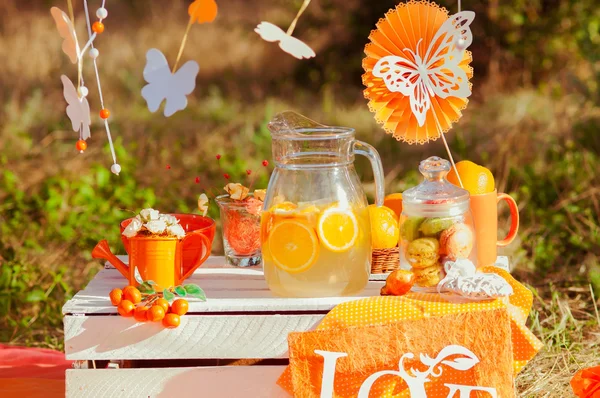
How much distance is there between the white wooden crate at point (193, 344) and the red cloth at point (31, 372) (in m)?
0.46

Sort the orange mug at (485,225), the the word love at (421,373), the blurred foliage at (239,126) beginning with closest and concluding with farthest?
the the word love at (421,373)
the orange mug at (485,225)
the blurred foliage at (239,126)

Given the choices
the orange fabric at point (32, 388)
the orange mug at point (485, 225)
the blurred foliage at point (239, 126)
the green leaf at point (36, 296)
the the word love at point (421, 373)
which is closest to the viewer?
the the word love at point (421, 373)

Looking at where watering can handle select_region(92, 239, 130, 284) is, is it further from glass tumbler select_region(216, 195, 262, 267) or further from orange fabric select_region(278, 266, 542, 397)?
orange fabric select_region(278, 266, 542, 397)

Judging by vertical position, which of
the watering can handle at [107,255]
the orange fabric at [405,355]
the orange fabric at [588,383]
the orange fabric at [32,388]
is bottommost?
the orange fabric at [32,388]

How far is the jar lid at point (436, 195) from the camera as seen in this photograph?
1.56 m

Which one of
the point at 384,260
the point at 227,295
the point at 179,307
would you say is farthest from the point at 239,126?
the point at 179,307

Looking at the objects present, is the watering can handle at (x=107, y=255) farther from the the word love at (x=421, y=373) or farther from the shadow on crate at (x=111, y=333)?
the the word love at (x=421, y=373)

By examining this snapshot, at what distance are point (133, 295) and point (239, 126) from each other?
3.45m

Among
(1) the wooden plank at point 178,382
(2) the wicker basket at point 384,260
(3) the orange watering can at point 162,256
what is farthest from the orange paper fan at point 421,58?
(1) the wooden plank at point 178,382

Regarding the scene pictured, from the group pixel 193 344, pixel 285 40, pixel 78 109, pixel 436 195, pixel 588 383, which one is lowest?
pixel 588 383

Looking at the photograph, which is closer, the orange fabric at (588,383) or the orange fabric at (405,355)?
the orange fabric at (405,355)

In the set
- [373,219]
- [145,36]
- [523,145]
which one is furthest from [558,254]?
[145,36]

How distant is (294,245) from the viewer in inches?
60.1

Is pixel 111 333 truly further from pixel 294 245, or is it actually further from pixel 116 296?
pixel 294 245
